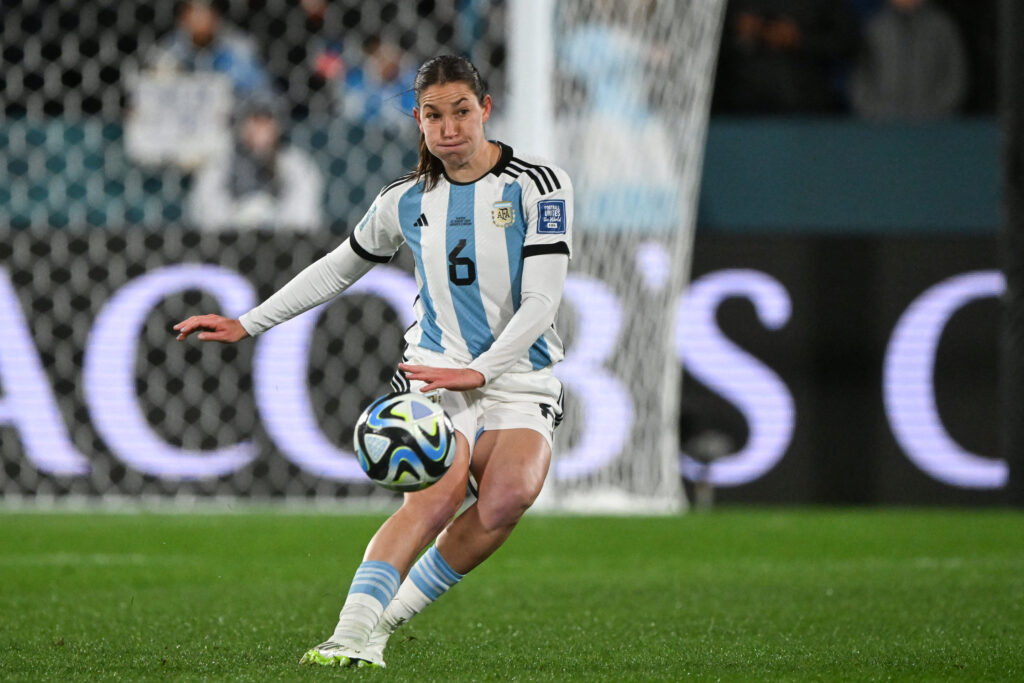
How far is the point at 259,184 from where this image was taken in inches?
392

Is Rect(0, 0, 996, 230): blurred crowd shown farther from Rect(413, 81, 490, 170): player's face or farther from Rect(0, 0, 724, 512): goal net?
Rect(413, 81, 490, 170): player's face

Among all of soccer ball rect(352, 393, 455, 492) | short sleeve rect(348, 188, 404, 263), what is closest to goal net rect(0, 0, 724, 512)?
short sleeve rect(348, 188, 404, 263)

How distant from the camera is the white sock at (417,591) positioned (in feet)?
13.7

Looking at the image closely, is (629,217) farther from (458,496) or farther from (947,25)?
(458,496)

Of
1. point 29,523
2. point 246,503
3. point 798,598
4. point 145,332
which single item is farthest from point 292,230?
point 798,598

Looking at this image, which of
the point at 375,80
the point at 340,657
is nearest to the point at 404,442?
the point at 340,657

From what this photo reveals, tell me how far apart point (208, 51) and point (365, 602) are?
7073mm

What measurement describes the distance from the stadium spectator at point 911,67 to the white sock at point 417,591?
24.7 ft

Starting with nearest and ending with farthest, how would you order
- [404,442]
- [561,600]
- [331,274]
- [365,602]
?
[404,442] → [365,602] → [331,274] → [561,600]

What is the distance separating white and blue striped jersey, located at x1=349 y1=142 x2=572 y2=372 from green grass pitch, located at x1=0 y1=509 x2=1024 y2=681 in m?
0.86

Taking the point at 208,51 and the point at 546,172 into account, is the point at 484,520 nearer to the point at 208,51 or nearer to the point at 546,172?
the point at 546,172

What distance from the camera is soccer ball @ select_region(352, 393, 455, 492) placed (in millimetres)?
3896

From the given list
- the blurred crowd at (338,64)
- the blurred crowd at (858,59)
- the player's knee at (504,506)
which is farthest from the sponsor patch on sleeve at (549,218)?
the blurred crowd at (858,59)

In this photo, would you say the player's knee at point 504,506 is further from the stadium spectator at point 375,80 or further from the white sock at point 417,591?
the stadium spectator at point 375,80
